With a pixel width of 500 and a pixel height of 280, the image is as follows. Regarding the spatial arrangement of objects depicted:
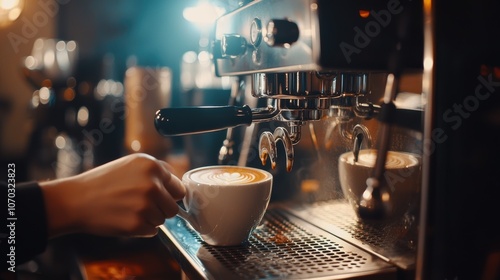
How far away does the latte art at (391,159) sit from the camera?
55 centimetres

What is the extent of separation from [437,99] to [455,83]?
28mm

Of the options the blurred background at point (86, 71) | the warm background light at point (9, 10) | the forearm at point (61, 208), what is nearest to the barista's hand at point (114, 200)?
the forearm at point (61, 208)

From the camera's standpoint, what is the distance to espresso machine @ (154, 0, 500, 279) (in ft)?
1.61

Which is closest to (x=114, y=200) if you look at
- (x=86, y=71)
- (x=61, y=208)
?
(x=61, y=208)

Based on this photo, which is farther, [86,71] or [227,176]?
[86,71]

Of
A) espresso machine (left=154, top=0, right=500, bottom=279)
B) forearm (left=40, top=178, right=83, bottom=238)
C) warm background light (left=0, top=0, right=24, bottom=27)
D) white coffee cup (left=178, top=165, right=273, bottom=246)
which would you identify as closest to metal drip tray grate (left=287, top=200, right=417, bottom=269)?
espresso machine (left=154, top=0, right=500, bottom=279)

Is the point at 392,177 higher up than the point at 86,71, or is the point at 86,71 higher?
the point at 86,71

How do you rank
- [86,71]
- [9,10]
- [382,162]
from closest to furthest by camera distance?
[382,162]
[86,71]
[9,10]

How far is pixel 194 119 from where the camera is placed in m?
0.57

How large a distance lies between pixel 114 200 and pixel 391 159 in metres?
0.33

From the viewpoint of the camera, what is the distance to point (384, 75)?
602 millimetres

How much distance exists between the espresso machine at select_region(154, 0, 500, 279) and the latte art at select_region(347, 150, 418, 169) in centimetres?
1

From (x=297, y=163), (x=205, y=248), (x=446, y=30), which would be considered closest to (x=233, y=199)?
(x=205, y=248)

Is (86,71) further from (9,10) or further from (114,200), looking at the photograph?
(114,200)
